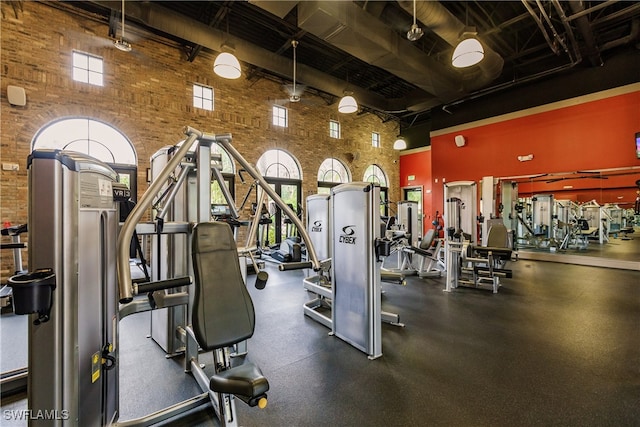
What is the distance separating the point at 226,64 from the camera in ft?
15.2

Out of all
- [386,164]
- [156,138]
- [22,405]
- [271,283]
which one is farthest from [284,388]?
[386,164]

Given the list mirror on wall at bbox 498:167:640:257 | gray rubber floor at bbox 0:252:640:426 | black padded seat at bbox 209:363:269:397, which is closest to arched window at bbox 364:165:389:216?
mirror on wall at bbox 498:167:640:257

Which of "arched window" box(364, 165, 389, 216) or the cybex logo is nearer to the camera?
the cybex logo

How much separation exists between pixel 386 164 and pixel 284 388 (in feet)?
34.2

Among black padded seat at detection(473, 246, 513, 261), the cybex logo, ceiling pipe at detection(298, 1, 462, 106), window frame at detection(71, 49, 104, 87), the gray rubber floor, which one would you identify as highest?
ceiling pipe at detection(298, 1, 462, 106)

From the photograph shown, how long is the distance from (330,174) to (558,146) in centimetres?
621

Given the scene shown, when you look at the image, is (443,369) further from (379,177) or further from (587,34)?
(379,177)

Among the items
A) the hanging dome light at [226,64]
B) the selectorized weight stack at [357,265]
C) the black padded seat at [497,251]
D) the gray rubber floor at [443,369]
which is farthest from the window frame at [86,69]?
the black padded seat at [497,251]

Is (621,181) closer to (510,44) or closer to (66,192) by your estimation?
(510,44)

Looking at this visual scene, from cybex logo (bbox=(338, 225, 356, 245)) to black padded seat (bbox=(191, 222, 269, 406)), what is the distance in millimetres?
1401

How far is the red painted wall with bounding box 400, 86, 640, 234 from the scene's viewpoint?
6484 millimetres

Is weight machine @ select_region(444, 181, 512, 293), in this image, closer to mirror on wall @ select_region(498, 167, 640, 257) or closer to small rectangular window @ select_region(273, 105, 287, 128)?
mirror on wall @ select_region(498, 167, 640, 257)

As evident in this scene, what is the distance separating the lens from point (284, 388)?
224cm

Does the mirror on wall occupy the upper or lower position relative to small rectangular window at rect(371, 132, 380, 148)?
lower
